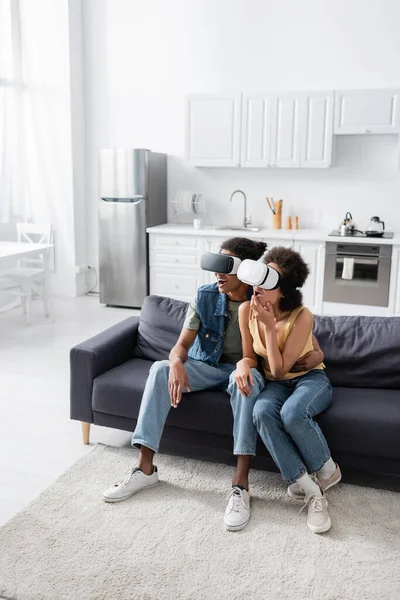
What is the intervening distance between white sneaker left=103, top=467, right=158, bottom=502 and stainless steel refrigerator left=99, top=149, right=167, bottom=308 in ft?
11.2

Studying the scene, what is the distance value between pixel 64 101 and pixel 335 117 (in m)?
2.59

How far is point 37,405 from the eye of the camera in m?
3.60

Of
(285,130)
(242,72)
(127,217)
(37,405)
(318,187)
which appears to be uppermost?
(242,72)

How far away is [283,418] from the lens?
94.5 inches

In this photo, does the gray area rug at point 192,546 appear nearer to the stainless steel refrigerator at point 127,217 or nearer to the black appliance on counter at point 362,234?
the black appliance on counter at point 362,234

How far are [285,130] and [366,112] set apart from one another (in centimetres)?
68

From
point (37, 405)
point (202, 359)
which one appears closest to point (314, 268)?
point (37, 405)

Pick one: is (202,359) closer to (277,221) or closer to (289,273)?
(289,273)

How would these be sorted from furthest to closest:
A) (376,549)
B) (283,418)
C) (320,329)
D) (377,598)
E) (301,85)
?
(301,85), (320,329), (283,418), (376,549), (377,598)

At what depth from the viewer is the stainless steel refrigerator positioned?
18.7 feet

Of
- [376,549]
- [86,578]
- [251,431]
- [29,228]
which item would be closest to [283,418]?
[251,431]

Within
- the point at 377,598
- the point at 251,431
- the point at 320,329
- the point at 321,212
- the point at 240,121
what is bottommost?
the point at 377,598

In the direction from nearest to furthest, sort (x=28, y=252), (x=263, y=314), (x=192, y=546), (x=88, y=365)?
(x=192, y=546) → (x=263, y=314) → (x=88, y=365) → (x=28, y=252)

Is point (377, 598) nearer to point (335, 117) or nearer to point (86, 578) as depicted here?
point (86, 578)
